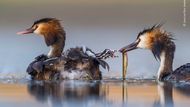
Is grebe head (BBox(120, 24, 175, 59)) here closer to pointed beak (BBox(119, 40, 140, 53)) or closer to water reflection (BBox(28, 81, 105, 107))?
pointed beak (BBox(119, 40, 140, 53))

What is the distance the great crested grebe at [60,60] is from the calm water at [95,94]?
8 cm

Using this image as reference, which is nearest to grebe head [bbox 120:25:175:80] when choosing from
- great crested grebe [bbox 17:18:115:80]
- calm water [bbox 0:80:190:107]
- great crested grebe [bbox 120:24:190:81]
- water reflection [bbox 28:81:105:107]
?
great crested grebe [bbox 120:24:190:81]

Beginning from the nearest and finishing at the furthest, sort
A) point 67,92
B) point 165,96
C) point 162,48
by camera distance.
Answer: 1. point 165,96
2. point 67,92
3. point 162,48

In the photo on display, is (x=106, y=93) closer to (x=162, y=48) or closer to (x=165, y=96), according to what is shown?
(x=165, y=96)

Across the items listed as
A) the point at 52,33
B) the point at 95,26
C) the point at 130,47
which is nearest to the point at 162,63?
the point at 130,47

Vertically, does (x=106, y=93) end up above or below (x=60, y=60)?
below

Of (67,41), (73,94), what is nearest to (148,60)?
(67,41)

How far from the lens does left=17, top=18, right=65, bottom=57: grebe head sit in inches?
124

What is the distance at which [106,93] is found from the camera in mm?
2684

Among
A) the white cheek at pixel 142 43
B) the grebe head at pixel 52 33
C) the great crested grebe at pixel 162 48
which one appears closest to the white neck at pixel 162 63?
the great crested grebe at pixel 162 48

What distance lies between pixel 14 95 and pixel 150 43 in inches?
38.4

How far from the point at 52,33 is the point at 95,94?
69 centimetres

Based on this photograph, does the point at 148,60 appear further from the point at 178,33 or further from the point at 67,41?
the point at 67,41

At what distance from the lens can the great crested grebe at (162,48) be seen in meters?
3.10
